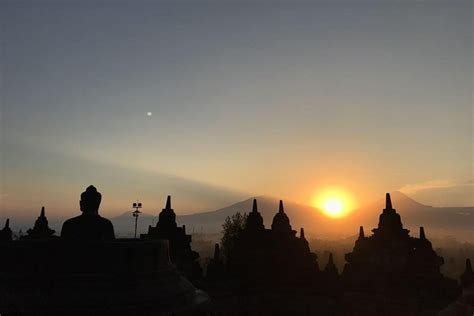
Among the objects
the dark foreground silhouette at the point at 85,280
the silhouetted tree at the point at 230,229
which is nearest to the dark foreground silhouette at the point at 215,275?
the dark foreground silhouette at the point at 85,280

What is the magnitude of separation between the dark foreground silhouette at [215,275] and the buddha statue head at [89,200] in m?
0.03

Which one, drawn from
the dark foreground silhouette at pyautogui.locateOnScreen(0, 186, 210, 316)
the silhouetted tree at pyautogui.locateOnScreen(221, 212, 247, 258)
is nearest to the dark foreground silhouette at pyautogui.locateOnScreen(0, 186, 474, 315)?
the dark foreground silhouette at pyautogui.locateOnScreen(0, 186, 210, 316)

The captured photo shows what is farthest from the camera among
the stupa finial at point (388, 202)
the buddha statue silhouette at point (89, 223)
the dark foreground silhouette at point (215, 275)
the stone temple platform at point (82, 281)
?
the stupa finial at point (388, 202)

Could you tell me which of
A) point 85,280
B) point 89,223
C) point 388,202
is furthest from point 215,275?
point 85,280

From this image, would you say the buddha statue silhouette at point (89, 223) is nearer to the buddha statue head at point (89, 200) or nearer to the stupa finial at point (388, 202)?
the buddha statue head at point (89, 200)

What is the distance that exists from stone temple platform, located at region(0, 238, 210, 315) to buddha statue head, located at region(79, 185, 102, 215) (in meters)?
1.86

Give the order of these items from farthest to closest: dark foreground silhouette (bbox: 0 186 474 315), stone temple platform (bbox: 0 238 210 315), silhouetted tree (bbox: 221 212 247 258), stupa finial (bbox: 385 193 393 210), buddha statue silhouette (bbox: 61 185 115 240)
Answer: silhouetted tree (bbox: 221 212 247 258) < stupa finial (bbox: 385 193 393 210) < buddha statue silhouette (bbox: 61 185 115 240) < dark foreground silhouette (bbox: 0 186 474 315) < stone temple platform (bbox: 0 238 210 315)

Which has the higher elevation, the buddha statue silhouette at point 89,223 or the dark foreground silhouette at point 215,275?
the buddha statue silhouette at point 89,223

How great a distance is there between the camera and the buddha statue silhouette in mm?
9555

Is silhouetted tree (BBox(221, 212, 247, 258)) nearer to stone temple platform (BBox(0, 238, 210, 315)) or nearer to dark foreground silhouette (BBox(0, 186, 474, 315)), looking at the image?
dark foreground silhouette (BBox(0, 186, 474, 315))

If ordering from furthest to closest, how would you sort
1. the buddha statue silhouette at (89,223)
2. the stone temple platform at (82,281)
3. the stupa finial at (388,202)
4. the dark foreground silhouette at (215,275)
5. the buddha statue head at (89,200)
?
1. the stupa finial at (388,202)
2. the buddha statue head at (89,200)
3. the buddha statue silhouette at (89,223)
4. the dark foreground silhouette at (215,275)
5. the stone temple platform at (82,281)

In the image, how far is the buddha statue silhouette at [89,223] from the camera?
955 cm

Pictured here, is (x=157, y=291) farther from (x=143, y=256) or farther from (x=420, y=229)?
(x=420, y=229)

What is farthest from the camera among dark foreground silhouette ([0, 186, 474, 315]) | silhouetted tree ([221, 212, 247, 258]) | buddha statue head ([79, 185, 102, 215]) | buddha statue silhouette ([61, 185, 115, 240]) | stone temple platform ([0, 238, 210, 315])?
silhouetted tree ([221, 212, 247, 258])
